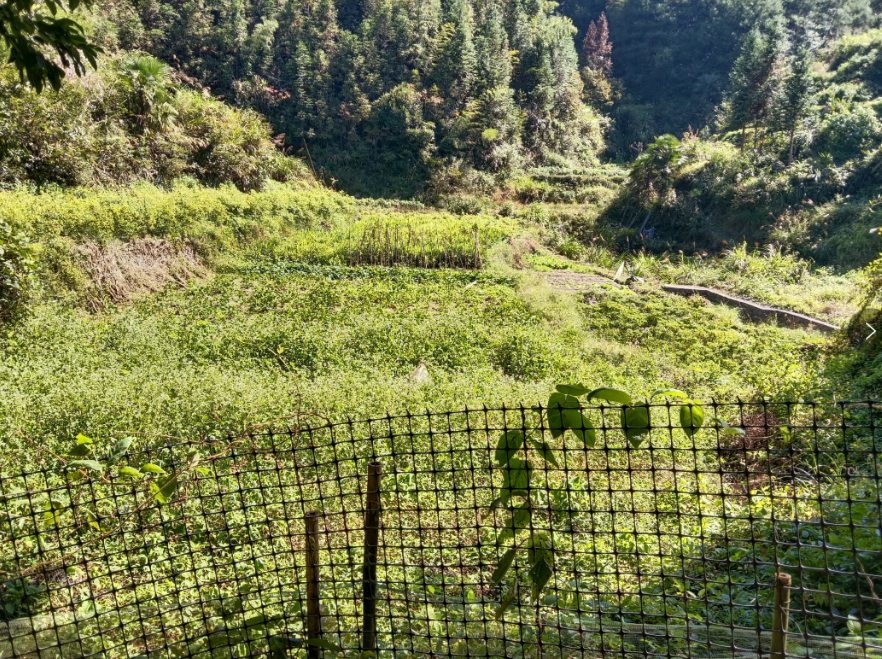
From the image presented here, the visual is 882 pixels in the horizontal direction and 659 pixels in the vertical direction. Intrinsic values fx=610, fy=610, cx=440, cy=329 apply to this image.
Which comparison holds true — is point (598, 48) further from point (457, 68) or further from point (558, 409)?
point (558, 409)

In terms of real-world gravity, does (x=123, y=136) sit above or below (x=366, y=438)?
above

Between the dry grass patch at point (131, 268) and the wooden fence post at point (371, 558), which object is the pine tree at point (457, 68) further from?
the wooden fence post at point (371, 558)

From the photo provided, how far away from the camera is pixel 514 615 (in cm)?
247

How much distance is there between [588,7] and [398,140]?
90.1 ft

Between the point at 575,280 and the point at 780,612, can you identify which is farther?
the point at 575,280

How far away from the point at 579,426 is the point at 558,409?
0.27 feet

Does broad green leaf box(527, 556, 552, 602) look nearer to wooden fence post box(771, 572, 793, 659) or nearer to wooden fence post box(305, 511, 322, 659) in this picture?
wooden fence post box(771, 572, 793, 659)

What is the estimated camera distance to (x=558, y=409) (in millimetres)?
1576

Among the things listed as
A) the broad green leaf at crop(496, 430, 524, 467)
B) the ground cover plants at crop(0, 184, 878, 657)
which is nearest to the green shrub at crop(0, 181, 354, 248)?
the ground cover plants at crop(0, 184, 878, 657)

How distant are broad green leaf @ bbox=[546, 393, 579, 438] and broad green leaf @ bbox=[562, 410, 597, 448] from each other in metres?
0.02

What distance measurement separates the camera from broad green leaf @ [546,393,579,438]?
5.02 ft

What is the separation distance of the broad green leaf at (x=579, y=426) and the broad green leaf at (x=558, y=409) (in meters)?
0.02

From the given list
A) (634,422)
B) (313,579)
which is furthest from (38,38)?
(634,422)

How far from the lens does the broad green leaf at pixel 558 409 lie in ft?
5.02
